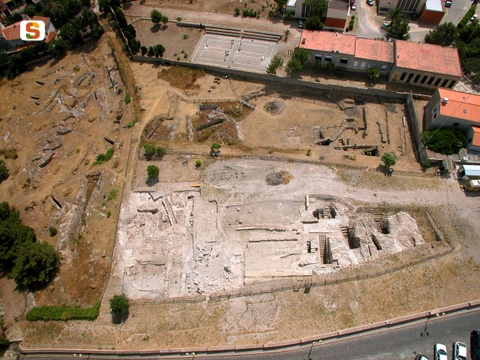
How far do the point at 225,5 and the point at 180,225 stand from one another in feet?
207

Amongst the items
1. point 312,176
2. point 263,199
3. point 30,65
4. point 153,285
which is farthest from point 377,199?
point 30,65

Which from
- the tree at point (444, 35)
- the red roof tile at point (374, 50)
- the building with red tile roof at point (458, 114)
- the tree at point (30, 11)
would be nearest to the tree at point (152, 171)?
the red roof tile at point (374, 50)

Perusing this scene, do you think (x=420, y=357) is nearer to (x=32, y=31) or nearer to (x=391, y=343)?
(x=391, y=343)

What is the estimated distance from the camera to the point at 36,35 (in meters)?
78.9

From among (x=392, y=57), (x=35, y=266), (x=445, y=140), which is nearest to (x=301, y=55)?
(x=392, y=57)

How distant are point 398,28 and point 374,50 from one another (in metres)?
10.2

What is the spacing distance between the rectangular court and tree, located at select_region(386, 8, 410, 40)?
24531 mm

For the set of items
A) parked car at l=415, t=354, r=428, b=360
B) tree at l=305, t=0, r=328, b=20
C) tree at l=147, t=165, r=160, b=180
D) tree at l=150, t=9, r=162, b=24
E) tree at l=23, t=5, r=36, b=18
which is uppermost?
tree at l=23, t=5, r=36, b=18

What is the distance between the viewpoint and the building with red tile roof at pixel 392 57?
56.7 metres

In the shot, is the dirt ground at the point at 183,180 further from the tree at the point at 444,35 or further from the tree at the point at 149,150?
the tree at the point at 444,35

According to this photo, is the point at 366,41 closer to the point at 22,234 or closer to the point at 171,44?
the point at 171,44

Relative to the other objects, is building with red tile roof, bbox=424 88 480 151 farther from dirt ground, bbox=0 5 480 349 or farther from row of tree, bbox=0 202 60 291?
row of tree, bbox=0 202 60 291

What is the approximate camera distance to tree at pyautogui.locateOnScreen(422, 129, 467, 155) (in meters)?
47.9

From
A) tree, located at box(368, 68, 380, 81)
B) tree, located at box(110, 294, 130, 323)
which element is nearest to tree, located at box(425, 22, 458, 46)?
tree, located at box(368, 68, 380, 81)
